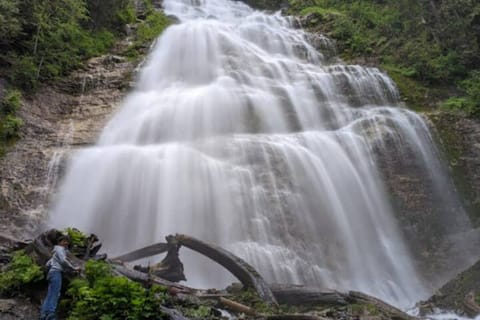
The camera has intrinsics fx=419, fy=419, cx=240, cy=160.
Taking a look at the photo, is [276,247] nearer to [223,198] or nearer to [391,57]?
[223,198]

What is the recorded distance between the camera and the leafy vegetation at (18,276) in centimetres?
580

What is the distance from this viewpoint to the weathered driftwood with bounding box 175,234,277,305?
670 cm

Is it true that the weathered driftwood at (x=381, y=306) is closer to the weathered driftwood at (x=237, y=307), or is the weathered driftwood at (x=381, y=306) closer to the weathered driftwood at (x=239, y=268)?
the weathered driftwood at (x=239, y=268)

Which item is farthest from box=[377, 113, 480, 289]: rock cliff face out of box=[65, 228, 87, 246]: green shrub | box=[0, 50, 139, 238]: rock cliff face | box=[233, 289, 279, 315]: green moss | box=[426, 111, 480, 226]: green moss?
box=[0, 50, 139, 238]: rock cliff face

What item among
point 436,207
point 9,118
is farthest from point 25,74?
point 436,207

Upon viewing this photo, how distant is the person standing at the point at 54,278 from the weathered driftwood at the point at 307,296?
10.9ft

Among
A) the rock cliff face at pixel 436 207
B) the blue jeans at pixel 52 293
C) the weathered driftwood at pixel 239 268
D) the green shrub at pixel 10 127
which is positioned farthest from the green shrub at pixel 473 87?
the green shrub at pixel 10 127

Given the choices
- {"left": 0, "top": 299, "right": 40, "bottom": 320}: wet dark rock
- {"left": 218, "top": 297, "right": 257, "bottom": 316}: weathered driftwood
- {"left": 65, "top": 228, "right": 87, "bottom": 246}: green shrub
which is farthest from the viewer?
{"left": 65, "top": 228, "right": 87, "bottom": 246}: green shrub

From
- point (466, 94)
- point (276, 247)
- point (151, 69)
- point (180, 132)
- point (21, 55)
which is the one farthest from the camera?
point (151, 69)

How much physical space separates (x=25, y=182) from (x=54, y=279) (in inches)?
223

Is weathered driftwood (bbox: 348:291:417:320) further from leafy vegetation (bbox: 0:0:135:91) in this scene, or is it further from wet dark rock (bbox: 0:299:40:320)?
leafy vegetation (bbox: 0:0:135:91)

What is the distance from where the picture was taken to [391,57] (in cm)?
1878

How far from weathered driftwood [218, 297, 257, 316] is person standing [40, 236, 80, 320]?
215cm

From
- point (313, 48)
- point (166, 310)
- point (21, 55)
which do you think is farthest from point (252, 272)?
point (313, 48)
